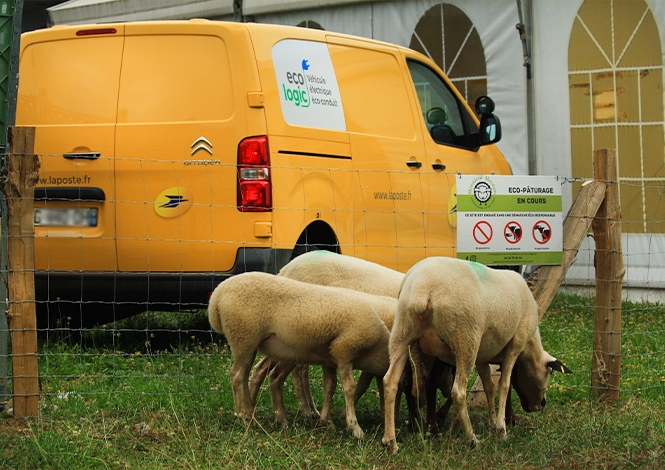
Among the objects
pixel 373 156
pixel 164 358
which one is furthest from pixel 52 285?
pixel 373 156

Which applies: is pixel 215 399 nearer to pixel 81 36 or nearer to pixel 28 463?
pixel 28 463

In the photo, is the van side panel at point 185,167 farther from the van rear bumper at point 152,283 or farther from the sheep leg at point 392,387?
the sheep leg at point 392,387

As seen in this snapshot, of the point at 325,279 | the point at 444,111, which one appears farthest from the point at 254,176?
the point at 444,111

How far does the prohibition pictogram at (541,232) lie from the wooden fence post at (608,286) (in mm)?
333

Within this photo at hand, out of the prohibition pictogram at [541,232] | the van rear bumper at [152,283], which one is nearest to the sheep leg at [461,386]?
the prohibition pictogram at [541,232]

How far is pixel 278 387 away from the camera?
5312 millimetres

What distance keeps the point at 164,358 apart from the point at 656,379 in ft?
10.9

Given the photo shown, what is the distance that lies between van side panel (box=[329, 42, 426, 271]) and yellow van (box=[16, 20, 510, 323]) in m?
0.03

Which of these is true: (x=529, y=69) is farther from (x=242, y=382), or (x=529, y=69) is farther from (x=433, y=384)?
(x=242, y=382)

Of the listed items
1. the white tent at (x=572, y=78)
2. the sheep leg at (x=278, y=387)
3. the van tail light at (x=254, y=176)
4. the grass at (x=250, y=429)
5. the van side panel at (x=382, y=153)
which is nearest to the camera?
the grass at (x=250, y=429)

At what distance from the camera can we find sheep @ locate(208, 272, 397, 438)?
16.3ft

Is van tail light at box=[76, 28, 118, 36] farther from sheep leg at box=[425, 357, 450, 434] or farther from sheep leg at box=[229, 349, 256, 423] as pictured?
sheep leg at box=[425, 357, 450, 434]

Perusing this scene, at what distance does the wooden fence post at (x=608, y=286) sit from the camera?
6129mm

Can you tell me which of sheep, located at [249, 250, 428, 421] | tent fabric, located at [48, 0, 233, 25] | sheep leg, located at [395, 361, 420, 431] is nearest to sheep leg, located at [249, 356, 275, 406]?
sheep, located at [249, 250, 428, 421]
